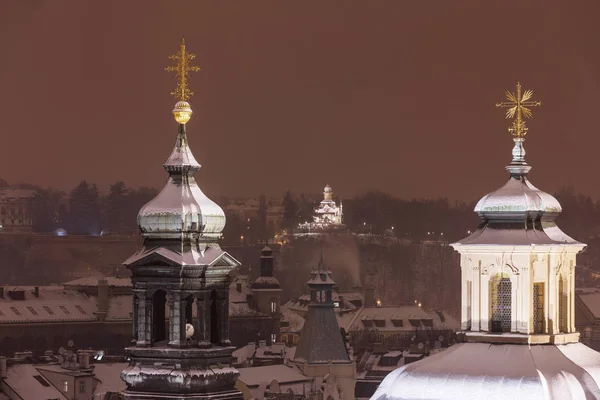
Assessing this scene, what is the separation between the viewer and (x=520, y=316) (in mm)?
37156

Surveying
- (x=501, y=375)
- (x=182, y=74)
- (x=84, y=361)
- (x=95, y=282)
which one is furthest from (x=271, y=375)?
(x=501, y=375)

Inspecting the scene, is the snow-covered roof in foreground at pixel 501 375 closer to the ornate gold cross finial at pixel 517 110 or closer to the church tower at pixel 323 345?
the ornate gold cross finial at pixel 517 110

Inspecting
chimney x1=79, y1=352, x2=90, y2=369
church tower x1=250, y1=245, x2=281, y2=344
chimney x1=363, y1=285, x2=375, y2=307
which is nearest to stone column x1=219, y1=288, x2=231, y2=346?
chimney x1=79, y1=352, x2=90, y2=369

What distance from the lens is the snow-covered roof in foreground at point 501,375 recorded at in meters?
35.9

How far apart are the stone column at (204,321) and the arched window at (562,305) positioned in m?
9.76

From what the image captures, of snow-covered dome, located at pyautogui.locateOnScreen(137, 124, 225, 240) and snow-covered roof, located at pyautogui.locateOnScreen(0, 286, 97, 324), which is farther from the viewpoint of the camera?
snow-covered roof, located at pyautogui.locateOnScreen(0, 286, 97, 324)

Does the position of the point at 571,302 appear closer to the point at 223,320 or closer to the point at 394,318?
the point at 223,320

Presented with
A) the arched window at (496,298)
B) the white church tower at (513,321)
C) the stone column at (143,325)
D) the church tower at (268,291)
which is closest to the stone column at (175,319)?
the stone column at (143,325)

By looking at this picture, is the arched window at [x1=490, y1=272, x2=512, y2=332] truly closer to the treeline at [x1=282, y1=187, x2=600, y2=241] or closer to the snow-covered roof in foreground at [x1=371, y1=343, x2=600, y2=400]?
the snow-covered roof in foreground at [x1=371, y1=343, x2=600, y2=400]

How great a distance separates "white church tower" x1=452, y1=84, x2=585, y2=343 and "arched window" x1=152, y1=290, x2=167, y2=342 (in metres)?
9.36

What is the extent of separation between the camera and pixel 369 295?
160 metres

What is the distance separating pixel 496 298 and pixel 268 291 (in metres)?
115

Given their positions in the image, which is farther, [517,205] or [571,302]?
[571,302]

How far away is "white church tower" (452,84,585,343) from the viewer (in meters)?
37.3
